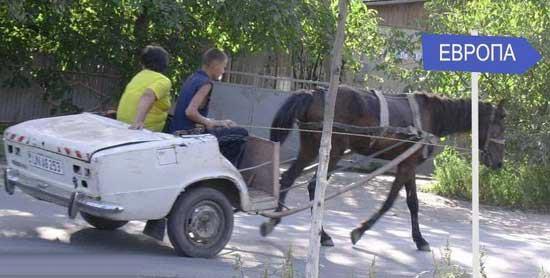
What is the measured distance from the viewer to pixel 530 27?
524 inches

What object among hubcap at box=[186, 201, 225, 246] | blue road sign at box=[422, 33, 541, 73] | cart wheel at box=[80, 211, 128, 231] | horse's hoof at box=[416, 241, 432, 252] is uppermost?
blue road sign at box=[422, 33, 541, 73]

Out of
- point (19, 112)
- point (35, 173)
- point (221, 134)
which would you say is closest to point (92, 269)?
point (35, 173)

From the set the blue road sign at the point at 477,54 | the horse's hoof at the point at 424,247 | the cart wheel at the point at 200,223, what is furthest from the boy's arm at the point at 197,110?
the horse's hoof at the point at 424,247

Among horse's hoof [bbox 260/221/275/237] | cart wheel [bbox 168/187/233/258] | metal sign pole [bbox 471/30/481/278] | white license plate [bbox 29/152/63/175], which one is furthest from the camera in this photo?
horse's hoof [bbox 260/221/275/237]

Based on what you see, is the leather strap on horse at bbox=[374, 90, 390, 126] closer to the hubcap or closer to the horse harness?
the horse harness

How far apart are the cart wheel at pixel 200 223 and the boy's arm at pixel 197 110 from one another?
0.66 meters

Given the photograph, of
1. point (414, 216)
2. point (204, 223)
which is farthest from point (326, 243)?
point (204, 223)

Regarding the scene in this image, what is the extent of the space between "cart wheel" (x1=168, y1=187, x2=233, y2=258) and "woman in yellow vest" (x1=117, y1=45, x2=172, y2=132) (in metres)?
0.84

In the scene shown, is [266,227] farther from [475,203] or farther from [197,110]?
[475,203]

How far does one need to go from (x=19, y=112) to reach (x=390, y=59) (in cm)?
732

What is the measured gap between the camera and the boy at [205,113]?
7.53 metres

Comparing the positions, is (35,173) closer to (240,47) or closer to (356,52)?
(240,47)

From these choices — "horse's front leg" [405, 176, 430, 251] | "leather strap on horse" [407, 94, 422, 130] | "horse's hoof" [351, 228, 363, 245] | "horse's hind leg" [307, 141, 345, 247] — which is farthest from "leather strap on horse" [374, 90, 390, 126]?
"horse's hoof" [351, 228, 363, 245]

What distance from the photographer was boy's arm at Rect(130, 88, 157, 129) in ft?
23.5
